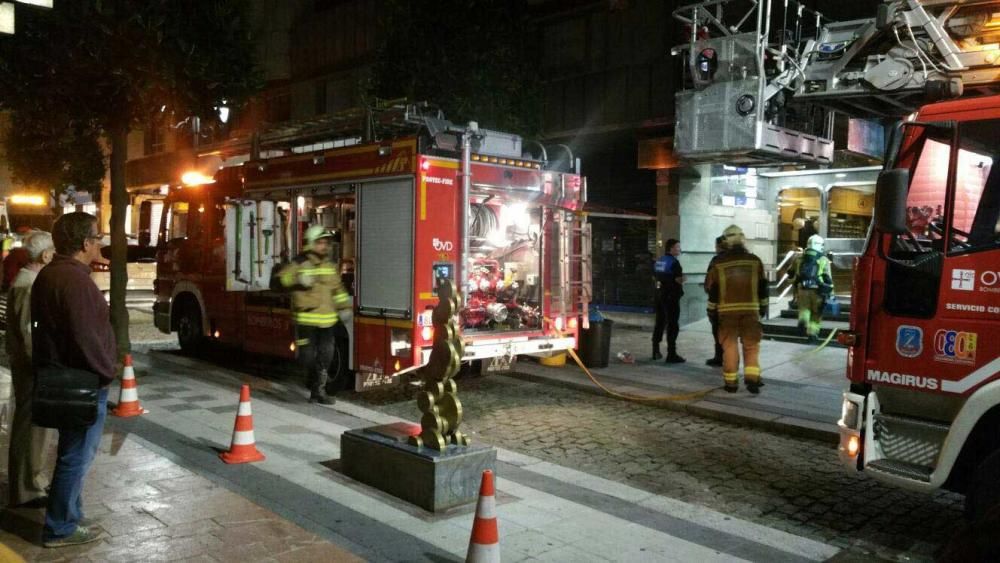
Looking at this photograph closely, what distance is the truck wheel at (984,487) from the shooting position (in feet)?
12.6

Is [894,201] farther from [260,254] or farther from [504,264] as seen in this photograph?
[260,254]

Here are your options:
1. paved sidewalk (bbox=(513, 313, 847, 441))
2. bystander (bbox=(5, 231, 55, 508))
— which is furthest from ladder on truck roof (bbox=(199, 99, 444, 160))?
bystander (bbox=(5, 231, 55, 508))

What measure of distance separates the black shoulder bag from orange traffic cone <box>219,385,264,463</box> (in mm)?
1903

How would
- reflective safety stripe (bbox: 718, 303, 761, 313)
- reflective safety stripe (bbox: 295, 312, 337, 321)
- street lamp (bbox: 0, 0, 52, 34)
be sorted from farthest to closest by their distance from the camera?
reflective safety stripe (bbox: 718, 303, 761, 313) → reflective safety stripe (bbox: 295, 312, 337, 321) → street lamp (bbox: 0, 0, 52, 34)

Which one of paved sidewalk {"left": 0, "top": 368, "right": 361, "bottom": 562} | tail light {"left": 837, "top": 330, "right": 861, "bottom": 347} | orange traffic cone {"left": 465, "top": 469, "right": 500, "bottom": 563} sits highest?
tail light {"left": 837, "top": 330, "right": 861, "bottom": 347}

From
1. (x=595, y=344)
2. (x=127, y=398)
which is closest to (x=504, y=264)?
(x=595, y=344)

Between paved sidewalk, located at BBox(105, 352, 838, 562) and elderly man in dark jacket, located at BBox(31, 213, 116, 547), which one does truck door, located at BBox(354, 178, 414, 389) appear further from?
elderly man in dark jacket, located at BBox(31, 213, 116, 547)

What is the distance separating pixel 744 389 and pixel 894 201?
552cm

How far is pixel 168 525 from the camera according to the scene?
4613 millimetres

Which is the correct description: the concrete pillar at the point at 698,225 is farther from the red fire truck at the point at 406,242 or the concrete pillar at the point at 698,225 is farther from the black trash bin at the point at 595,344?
the red fire truck at the point at 406,242

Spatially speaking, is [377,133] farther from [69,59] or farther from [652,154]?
[652,154]

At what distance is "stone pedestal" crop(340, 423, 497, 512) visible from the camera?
4.98 m

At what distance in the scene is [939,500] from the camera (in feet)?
18.8

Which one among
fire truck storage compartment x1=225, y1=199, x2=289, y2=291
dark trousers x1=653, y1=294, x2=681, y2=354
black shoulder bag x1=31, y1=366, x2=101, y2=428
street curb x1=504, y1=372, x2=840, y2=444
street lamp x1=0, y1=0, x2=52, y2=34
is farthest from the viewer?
dark trousers x1=653, y1=294, x2=681, y2=354
